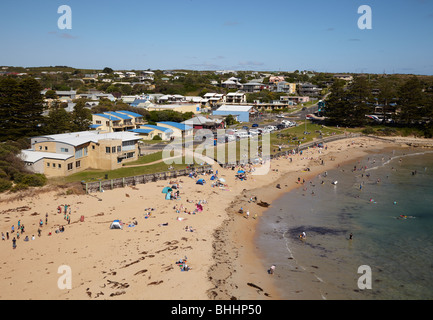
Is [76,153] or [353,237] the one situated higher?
[76,153]

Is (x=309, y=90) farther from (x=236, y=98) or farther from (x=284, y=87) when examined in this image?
(x=236, y=98)

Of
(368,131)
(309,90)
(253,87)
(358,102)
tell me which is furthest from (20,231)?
(309,90)

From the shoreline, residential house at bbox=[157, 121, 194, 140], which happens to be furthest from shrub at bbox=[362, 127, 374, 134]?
residential house at bbox=[157, 121, 194, 140]

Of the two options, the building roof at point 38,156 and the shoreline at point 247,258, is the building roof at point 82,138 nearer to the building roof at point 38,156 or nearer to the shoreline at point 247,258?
the building roof at point 38,156

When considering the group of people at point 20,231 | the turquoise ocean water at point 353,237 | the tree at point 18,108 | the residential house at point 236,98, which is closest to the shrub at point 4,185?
the group of people at point 20,231
